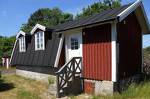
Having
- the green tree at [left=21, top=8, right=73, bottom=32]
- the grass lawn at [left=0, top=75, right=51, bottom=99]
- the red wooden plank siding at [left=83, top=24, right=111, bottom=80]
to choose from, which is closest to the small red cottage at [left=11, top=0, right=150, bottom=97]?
the red wooden plank siding at [left=83, top=24, right=111, bottom=80]

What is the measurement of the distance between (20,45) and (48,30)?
5.13 metres

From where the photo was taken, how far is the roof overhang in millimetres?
11312

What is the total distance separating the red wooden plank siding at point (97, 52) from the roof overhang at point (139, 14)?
93 cm

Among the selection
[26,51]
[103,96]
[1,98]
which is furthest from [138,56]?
[26,51]

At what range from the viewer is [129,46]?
1266 centimetres

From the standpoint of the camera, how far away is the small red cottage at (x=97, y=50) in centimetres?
1132

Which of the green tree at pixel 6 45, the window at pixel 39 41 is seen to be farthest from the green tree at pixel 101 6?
the window at pixel 39 41

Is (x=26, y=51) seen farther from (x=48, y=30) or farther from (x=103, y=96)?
(x=103, y=96)

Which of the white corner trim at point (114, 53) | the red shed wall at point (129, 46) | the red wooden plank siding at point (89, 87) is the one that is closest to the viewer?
the white corner trim at point (114, 53)

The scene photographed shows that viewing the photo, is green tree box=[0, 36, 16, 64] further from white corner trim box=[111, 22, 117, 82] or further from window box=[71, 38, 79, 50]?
white corner trim box=[111, 22, 117, 82]

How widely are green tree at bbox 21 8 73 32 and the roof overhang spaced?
1420 inches

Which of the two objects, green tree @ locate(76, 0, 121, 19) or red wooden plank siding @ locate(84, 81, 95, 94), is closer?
red wooden plank siding @ locate(84, 81, 95, 94)

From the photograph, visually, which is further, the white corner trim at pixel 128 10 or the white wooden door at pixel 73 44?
the white wooden door at pixel 73 44

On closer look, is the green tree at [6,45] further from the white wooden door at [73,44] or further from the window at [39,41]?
the white wooden door at [73,44]
